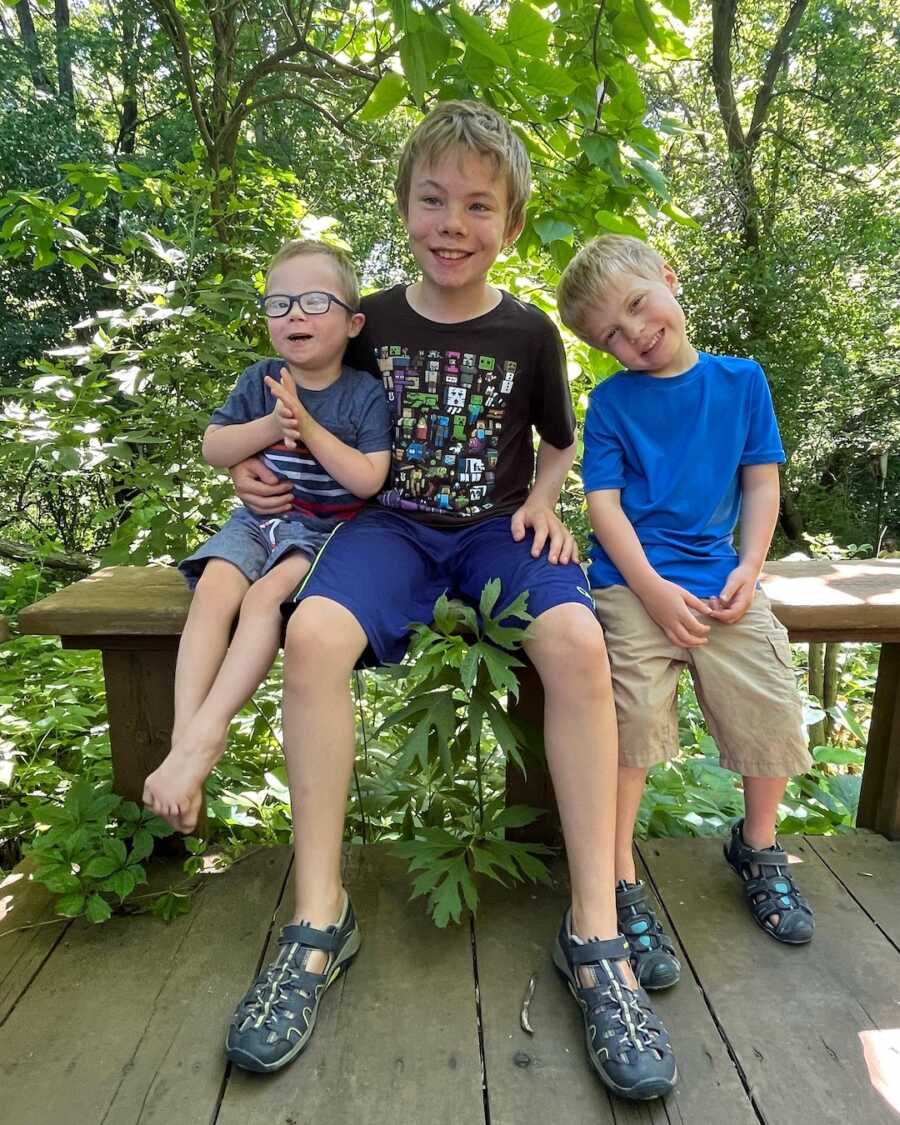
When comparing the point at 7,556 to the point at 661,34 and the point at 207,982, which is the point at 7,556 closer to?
the point at 207,982

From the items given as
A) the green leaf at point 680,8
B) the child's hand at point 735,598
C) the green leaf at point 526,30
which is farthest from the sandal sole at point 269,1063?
the green leaf at point 680,8

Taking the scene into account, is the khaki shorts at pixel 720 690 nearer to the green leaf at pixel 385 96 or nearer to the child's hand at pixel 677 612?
the child's hand at pixel 677 612

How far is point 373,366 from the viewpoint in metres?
1.71

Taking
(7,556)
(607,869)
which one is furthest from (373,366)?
(7,556)

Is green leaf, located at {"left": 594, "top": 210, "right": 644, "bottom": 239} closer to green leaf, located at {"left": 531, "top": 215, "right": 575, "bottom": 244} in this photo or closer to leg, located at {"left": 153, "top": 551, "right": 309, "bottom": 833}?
green leaf, located at {"left": 531, "top": 215, "right": 575, "bottom": 244}

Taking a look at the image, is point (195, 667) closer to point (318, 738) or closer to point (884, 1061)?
point (318, 738)

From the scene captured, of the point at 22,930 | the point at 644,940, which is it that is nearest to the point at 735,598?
the point at 644,940

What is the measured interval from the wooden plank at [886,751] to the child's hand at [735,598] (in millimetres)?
576

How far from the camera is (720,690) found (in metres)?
1.47

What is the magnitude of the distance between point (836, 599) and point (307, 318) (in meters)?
1.26

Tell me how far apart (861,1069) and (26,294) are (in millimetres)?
8940

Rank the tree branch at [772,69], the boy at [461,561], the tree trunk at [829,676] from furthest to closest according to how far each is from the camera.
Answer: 1. the tree branch at [772,69]
2. the tree trunk at [829,676]
3. the boy at [461,561]

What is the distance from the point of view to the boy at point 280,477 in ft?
4.32

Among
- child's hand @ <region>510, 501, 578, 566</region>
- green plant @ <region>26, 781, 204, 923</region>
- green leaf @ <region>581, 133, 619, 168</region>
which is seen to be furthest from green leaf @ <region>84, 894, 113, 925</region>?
green leaf @ <region>581, 133, 619, 168</region>
